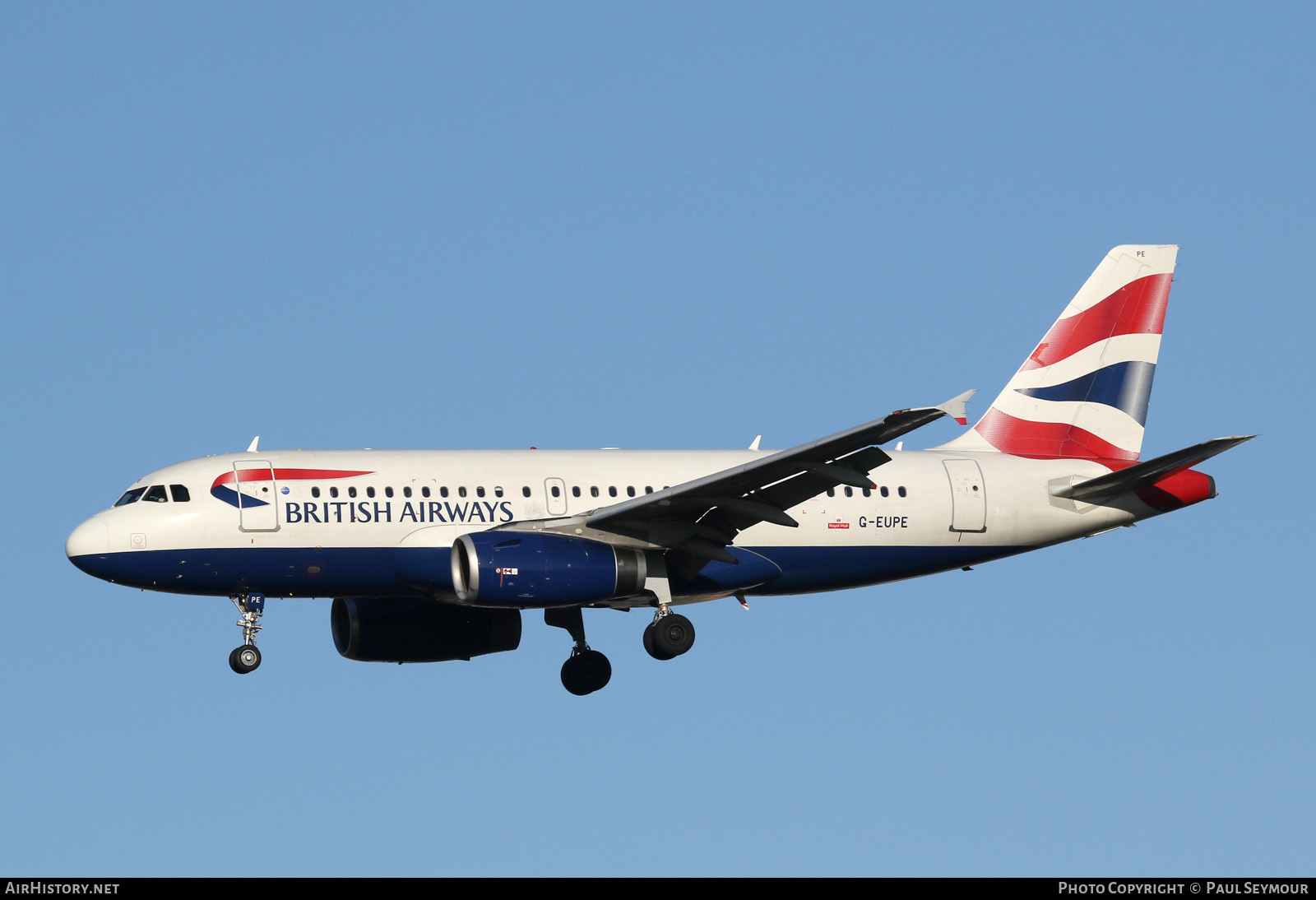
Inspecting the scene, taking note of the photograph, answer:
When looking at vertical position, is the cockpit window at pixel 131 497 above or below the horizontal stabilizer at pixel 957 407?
above

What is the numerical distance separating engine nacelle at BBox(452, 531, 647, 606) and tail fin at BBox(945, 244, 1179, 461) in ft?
34.3

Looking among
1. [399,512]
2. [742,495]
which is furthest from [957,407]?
[399,512]

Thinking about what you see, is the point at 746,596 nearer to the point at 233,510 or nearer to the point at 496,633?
the point at 496,633

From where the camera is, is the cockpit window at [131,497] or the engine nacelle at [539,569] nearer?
the engine nacelle at [539,569]

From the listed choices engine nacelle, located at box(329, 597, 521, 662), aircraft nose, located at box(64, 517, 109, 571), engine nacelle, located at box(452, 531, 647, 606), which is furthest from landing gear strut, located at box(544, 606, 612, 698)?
aircraft nose, located at box(64, 517, 109, 571)

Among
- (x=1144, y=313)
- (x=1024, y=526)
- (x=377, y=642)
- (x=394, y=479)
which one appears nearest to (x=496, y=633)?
(x=377, y=642)

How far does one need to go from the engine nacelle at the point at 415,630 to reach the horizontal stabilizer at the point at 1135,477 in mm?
13214

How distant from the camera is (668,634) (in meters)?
42.9

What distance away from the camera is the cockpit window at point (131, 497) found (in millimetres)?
42938

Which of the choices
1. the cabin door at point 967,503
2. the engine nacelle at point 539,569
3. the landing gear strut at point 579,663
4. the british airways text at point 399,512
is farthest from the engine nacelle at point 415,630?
the cabin door at point 967,503

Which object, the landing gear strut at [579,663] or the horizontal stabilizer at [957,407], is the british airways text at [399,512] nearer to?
the landing gear strut at [579,663]

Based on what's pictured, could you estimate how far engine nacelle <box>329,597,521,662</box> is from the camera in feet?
153

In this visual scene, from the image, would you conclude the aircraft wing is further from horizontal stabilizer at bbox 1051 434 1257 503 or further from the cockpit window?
the cockpit window
